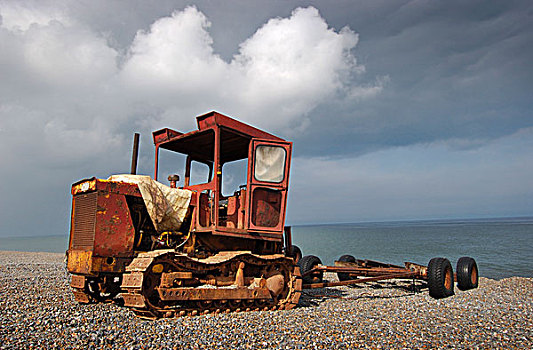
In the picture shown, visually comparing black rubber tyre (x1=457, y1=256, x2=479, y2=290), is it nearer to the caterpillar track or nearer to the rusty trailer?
the rusty trailer

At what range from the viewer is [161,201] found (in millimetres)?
7398

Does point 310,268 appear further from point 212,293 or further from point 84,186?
point 84,186

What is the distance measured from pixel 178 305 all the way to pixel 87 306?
168cm

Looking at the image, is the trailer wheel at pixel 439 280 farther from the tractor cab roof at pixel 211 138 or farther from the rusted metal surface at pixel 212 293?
the tractor cab roof at pixel 211 138

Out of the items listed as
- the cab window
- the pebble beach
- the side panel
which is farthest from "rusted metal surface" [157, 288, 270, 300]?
the cab window

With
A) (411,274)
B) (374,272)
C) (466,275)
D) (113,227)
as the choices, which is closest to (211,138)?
(113,227)

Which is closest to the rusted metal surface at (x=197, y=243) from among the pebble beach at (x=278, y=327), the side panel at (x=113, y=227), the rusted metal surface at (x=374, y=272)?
the side panel at (x=113, y=227)

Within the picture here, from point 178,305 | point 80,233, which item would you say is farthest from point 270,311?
point 80,233

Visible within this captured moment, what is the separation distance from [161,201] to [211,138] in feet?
6.78

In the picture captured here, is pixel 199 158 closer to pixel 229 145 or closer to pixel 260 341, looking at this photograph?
pixel 229 145

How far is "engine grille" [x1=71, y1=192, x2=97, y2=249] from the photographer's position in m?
6.70

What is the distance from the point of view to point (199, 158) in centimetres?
1023

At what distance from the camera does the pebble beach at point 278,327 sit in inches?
204

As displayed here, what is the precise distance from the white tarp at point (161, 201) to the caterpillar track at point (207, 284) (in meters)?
0.80
